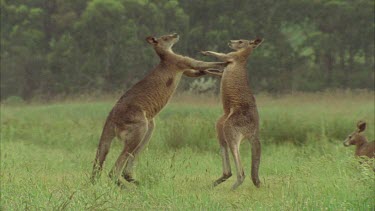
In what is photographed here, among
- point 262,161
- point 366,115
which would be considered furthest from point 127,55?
point 262,161

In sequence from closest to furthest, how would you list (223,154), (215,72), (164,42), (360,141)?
(223,154)
(215,72)
(164,42)
(360,141)

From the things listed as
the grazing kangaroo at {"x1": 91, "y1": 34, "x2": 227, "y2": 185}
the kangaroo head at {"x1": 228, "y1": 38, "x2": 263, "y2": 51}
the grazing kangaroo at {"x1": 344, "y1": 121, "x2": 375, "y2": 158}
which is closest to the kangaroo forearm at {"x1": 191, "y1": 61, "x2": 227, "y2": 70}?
the grazing kangaroo at {"x1": 91, "y1": 34, "x2": 227, "y2": 185}

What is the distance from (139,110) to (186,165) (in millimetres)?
2140

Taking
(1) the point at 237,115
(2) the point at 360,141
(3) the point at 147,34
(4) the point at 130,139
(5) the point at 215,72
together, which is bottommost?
(2) the point at 360,141

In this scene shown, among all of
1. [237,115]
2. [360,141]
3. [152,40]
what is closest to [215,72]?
[237,115]

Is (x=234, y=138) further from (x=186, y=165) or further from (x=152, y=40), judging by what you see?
(x=186, y=165)

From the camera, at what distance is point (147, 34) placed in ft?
88.8

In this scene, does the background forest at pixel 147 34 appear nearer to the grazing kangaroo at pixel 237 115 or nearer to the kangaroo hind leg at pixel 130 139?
Answer: the grazing kangaroo at pixel 237 115

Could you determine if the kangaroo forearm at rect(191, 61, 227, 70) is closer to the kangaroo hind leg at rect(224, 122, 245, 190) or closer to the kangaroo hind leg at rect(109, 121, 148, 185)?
the kangaroo hind leg at rect(224, 122, 245, 190)

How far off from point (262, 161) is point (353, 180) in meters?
3.53

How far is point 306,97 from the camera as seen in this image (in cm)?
2223

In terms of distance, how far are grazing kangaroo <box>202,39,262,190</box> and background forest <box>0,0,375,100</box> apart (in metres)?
18.1

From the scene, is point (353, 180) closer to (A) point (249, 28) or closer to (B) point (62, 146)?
(B) point (62, 146)

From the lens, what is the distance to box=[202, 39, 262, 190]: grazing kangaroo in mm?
8352
